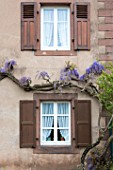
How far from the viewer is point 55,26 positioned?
13617 mm

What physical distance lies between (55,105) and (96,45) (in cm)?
203

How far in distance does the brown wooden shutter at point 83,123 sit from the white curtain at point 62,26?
186 centimetres

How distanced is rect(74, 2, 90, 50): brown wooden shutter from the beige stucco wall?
0.49 ft

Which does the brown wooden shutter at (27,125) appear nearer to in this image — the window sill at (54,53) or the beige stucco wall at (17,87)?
the beige stucco wall at (17,87)

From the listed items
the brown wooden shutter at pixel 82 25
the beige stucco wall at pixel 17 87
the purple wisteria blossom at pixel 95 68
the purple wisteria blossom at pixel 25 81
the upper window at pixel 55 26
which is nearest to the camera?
the beige stucco wall at pixel 17 87

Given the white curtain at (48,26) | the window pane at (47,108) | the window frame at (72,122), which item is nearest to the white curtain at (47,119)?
the window pane at (47,108)

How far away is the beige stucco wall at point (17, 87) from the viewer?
12906mm

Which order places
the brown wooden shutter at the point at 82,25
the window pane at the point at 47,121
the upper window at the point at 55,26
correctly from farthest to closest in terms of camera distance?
the upper window at the point at 55,26
the brown wooden shutter at the point at 82,25
the window pane at the point at 47,121

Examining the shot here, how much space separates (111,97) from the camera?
1139 centimetres

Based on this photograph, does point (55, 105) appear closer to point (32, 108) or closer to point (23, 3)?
point (32, 108)

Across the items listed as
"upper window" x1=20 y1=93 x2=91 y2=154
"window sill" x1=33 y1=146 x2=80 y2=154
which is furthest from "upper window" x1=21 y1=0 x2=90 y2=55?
"window sill" x1=33 y1=146 x2=80 y2=154

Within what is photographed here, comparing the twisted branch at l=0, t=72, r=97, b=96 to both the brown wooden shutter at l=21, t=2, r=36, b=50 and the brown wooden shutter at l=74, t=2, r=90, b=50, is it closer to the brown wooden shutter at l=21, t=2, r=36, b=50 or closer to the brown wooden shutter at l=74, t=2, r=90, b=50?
the brown wooden shutter at l=21, t=2, r=36, b=50

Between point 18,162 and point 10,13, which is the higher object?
point 10,13

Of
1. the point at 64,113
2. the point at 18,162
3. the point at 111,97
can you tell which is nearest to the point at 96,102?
the point at 64,113
